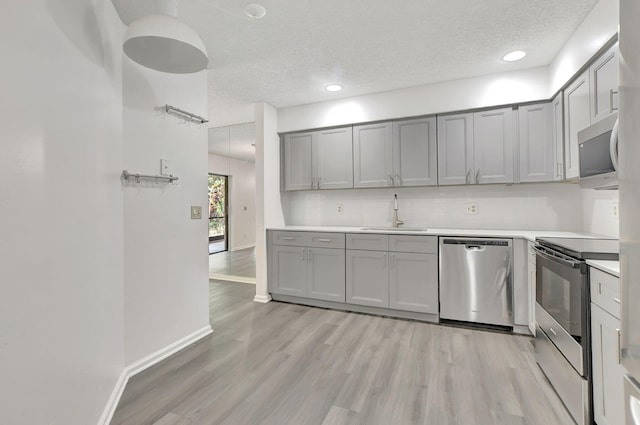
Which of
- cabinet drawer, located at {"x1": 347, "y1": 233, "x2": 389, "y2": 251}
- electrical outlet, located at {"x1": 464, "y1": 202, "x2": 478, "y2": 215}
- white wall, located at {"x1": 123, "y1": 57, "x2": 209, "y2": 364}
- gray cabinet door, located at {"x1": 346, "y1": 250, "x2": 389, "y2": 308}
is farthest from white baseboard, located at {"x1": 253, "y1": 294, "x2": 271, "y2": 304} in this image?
electrical outlet, located at {"x1": 464, "y1": 202, "x2": 478, "y2": 215}

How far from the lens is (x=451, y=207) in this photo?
11.3 feet

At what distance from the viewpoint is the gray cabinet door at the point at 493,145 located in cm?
296

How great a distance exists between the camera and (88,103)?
148 centimetres

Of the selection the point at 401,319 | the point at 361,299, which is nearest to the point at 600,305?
the point at 401,319

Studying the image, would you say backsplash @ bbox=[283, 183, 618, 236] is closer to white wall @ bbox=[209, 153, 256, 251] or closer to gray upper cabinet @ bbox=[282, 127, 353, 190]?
gray upper cabinet @ bbox=[282, 127, 353, 190]

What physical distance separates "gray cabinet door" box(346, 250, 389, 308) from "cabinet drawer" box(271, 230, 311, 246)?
0.55 metres

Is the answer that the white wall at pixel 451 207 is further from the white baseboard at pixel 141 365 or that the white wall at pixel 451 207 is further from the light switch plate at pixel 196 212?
the white baseboard at pixel 141 365

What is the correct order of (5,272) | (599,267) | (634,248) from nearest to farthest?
(634,248)
(5,272)
(599,267)

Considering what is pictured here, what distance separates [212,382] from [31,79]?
1.89 metres

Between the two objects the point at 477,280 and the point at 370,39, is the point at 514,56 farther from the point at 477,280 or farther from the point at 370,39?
the point at 477,280

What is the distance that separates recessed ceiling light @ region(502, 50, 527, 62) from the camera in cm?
259

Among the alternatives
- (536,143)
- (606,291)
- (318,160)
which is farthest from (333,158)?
(606,291)

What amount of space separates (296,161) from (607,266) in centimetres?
322

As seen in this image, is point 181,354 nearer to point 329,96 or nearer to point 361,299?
point 361,299
